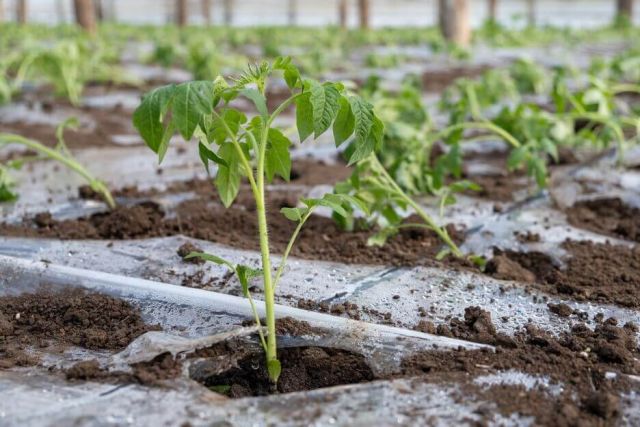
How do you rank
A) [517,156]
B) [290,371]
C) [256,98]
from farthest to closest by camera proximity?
[517,156]
[290,371]
[256,98]

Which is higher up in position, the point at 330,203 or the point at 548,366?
the point at 330,203

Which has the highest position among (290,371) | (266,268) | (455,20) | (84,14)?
(84,14)

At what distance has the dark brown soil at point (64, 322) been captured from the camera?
188 centimetres

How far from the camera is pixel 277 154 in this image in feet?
6.05

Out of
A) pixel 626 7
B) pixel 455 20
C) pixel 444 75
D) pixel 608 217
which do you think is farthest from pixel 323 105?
pixel 626 7

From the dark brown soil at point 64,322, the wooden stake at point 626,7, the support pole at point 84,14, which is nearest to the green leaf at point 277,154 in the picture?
the dark brown soil at point 64,322

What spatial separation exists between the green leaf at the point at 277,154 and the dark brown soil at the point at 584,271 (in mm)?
832

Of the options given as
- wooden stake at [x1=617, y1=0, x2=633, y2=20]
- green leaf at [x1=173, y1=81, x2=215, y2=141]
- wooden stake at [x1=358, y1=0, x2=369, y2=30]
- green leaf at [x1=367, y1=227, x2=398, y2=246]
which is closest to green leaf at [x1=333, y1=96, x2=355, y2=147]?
green leaf at [x1=173, y1=81, x2=215, y2=141]

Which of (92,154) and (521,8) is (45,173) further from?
(521,8)

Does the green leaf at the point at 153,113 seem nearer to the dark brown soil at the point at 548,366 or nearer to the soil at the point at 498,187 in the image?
the dark brown soil at the point at 548,366

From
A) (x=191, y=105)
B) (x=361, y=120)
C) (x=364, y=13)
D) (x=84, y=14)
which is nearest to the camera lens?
(x=191, y=105)

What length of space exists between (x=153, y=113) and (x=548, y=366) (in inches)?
38.4

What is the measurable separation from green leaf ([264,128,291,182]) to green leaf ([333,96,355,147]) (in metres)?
0.15

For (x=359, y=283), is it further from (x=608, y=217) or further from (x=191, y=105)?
(x=608, y=217)
